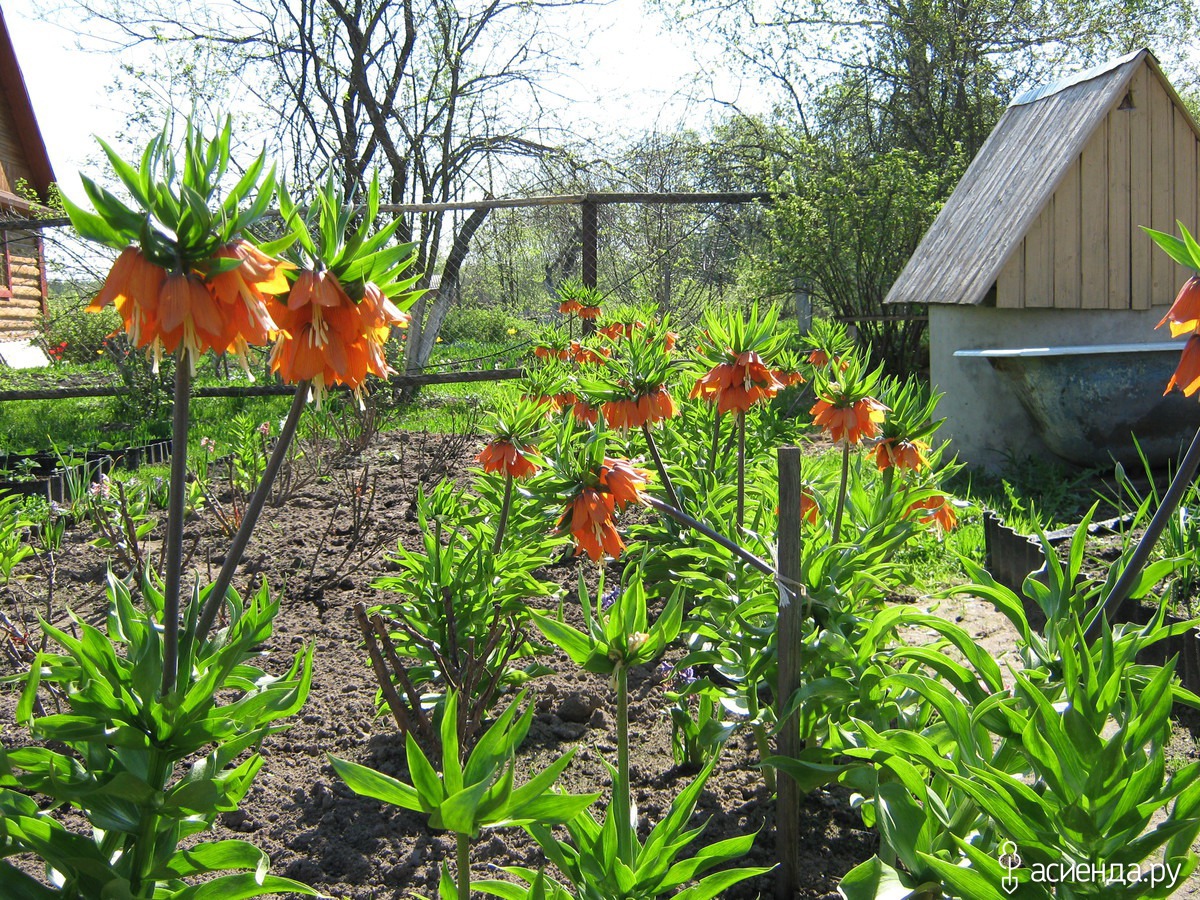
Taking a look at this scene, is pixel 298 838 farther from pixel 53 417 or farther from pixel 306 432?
pixel 53 417

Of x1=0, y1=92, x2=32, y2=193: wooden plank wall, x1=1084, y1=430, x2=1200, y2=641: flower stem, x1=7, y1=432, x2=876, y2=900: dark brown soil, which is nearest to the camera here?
x1=1084, y1=430, x2=1200, y2=641: flower stem

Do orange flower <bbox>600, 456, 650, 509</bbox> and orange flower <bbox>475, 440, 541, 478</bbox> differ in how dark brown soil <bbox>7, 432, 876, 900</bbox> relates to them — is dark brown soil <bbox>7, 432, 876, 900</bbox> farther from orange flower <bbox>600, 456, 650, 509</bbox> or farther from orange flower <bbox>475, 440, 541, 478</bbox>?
orange flower <bbox>475, 440, 541, 478</bbox>

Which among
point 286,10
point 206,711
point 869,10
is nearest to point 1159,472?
point 206,711

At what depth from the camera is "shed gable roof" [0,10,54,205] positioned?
18875 mm

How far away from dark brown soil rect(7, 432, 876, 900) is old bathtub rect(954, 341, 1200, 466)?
3.26m

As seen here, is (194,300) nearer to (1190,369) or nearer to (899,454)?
(1190,369)

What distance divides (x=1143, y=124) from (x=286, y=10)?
9.09 meters

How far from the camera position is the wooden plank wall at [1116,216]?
6.13 m

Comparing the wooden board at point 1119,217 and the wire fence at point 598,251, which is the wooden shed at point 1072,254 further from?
the wire fence at point 598,251

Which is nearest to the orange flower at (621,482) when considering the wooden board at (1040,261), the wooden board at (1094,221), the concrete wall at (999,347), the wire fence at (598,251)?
the concrete wall at (999,347)

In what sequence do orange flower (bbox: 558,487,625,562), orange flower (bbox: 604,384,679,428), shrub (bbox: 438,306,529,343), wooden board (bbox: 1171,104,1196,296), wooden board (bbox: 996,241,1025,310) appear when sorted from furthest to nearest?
shrub (bbox: 438,306,529,343) → wooden board (bbox: 1171,104,1196,296) → wooden board (bbox: 996,241,1025,310) → orange flower (bbox: 604,384,679,428) → orange flower (bbox: 558,487,625,562)

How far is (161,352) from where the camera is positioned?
1.18 meters

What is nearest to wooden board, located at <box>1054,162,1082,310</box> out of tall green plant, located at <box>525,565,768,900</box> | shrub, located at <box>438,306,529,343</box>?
tall green plant, located at <box>525,565,768,900</box>

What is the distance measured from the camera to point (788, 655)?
5.31 feet
